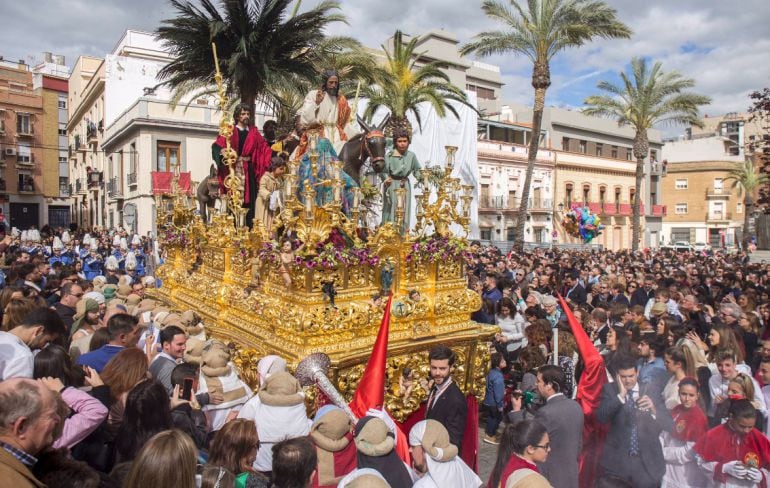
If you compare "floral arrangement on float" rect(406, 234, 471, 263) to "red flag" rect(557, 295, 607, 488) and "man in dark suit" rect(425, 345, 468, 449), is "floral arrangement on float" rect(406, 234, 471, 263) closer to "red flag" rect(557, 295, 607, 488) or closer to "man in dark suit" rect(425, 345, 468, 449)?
"man in dark suit" rect(425, 345, 468, 449)

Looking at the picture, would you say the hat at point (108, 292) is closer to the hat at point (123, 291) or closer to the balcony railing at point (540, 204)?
the hat at point (123, 291)

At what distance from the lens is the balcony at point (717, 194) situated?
55.7 metres

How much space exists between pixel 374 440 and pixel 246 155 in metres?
5.17

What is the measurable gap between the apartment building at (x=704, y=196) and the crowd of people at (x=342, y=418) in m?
57.0

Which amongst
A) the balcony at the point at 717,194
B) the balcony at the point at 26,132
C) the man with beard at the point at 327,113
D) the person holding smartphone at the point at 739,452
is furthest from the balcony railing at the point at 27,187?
the balcony at the point at 717,194

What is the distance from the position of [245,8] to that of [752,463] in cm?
847

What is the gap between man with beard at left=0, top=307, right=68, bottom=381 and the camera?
3.56m

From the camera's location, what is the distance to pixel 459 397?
15.2 ft

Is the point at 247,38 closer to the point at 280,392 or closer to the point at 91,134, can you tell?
the point at 280,392

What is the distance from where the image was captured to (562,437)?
13.4 feet

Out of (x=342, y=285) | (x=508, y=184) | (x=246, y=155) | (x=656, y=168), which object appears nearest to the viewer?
(x=342, y=285)

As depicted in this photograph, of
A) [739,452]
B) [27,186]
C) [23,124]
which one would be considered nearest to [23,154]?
[23,124]

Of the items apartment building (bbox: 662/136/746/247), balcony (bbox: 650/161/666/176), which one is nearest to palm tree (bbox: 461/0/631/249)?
balcony (bbox: 650/161/666/176)

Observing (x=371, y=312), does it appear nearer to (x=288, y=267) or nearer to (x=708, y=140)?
(x=288, y=267)
